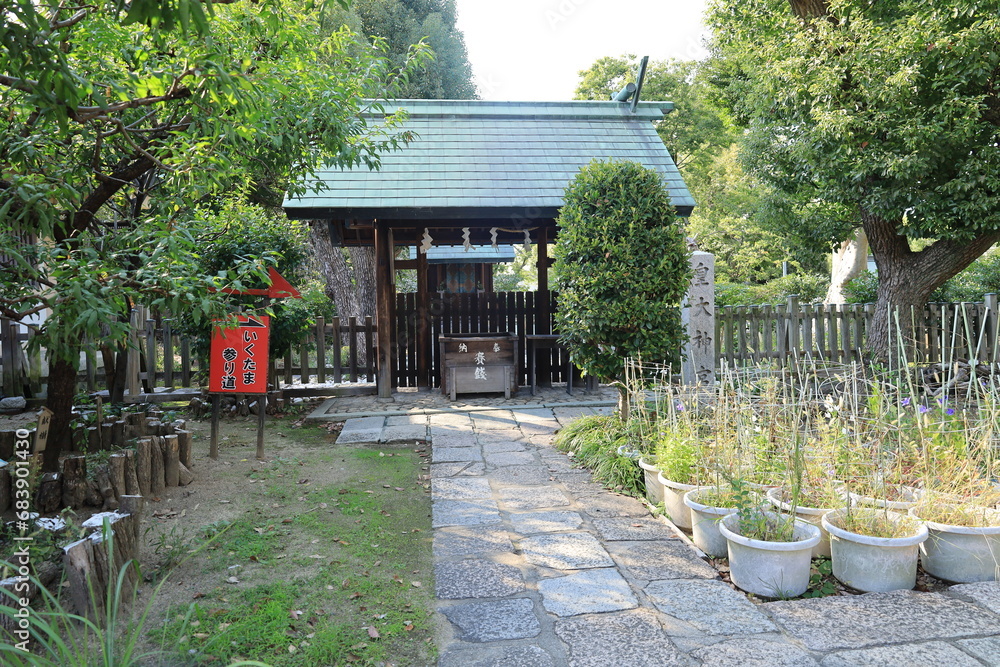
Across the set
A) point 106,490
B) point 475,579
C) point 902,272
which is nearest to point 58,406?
point 106,490

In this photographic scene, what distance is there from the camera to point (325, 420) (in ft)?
27.4

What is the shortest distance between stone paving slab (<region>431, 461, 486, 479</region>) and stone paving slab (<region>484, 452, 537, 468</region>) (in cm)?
14

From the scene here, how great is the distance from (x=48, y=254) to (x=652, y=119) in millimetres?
10646

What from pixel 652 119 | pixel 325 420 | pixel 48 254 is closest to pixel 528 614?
pixel 48 254

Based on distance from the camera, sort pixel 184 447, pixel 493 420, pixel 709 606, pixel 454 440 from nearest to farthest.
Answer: pixel 709 606
pixel 184 447
pixel 454 440
pixel 493 420

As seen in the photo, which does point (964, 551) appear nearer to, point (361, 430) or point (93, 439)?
point (361, 430)

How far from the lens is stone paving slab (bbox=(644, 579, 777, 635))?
3023 mm

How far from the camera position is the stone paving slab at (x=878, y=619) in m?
2.88

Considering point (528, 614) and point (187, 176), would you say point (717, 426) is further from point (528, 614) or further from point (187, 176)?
point (187, 176)

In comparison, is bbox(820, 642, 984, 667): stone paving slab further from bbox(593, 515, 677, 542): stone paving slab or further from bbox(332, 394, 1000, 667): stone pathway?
bbox(593, 515, 677, 542): stone paving slab

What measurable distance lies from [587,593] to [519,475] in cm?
245

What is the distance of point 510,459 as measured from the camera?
6391 millimetres

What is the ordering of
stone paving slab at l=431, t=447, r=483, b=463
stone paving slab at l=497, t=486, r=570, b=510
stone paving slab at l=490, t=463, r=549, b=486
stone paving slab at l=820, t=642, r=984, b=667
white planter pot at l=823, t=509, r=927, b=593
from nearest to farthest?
stone paving slab at l=820, t=642, r=984, b=667, white planter pot at l=823, t=509, r=927, b=593, stone paving slab at l=497, t=486, r=570, b=510, stone paving slab at l=490, t=463, r=549, b=486, stone paving slab at l=431, t=447, r=483, b=463

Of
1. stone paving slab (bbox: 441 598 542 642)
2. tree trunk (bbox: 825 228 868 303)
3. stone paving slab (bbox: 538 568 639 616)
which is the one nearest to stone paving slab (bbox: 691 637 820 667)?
stone paving slab (bbox: 538 568 639 616)
